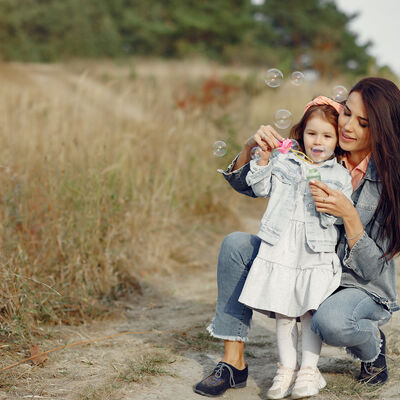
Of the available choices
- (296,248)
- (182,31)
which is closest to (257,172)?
(296,248)

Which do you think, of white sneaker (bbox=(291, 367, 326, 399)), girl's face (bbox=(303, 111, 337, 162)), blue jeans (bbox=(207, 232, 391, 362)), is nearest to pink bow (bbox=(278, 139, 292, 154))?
girl's face (bbox=(303, 111, 337, 162))

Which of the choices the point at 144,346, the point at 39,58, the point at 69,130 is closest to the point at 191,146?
the point at 69,130

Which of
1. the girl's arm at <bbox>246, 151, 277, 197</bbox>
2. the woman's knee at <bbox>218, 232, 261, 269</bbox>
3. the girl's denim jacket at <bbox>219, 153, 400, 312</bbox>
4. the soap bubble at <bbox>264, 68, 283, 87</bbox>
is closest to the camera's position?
the girl's denim jacket at <bbox>219, 153, 400, 312</bbox>

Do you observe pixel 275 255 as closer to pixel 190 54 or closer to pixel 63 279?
pixel 63 279

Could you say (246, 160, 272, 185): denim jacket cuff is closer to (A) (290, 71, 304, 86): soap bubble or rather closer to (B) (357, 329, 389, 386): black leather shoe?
(A) (290, 71, 304, 86): soap bubble

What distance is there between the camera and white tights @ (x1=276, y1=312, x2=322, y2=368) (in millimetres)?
2488

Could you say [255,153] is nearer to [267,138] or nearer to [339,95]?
[267,138]

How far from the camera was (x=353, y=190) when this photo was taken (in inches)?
102

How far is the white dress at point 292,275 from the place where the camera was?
2.44m

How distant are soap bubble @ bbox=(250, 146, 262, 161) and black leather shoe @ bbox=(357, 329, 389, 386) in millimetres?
1062

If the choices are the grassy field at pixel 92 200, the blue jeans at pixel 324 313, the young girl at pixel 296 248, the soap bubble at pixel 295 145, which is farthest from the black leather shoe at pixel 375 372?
the grassy field at pixel 92 200

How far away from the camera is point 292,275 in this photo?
2.49m

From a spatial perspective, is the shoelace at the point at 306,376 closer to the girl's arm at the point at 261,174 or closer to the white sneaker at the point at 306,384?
the white sneaker at the point at 306,384

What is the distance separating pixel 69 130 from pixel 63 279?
6.34 ft
